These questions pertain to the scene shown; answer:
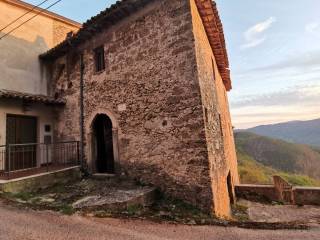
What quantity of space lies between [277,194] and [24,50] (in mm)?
12416

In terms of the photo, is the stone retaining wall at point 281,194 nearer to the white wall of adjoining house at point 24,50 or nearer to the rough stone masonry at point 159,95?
the rough stone masonry at point 159,95

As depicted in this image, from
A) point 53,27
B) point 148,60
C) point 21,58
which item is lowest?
point 148,60

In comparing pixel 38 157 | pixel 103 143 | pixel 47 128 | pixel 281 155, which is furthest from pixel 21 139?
pixel 281 155

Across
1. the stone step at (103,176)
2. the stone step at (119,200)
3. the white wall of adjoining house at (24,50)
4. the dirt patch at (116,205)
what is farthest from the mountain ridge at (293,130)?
the stone step at (119,200)

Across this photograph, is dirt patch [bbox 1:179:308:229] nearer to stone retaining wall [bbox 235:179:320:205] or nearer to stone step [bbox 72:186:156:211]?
stone step [bbox 72:186:156:211]

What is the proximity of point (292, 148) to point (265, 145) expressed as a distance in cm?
478

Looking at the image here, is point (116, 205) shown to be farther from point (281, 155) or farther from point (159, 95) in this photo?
point (281, 155)

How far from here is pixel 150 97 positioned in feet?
22.4

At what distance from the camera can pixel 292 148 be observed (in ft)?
146

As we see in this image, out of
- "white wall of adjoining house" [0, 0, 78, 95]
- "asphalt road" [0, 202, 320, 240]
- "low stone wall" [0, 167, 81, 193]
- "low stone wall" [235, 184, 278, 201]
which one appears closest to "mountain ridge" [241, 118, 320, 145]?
"low stone wall" [235, 184, 278, 201]

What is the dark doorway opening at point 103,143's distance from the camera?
844 centimetres

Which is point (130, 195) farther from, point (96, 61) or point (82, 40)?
point (82, 40)

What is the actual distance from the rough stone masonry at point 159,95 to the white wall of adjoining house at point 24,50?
2489 millimetres

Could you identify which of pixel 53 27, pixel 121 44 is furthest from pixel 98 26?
pixel 53 27
